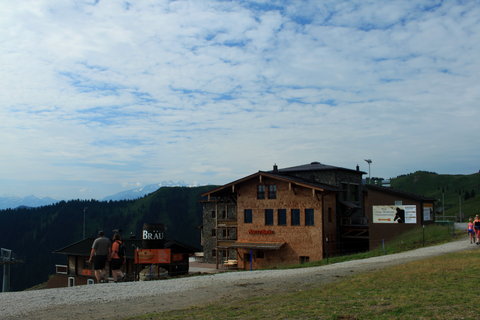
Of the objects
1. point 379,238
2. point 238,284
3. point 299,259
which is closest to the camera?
point 238,284

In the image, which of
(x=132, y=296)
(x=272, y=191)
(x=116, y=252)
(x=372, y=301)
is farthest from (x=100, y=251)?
(x=272, y=191)

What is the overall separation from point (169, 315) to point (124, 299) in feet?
12.7

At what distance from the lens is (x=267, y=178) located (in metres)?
42.2

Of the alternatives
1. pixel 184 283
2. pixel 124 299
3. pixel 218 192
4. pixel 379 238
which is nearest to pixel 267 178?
pixel 218 192

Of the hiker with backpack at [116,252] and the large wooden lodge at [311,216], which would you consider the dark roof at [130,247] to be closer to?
the large wooden lodge at [311,216]

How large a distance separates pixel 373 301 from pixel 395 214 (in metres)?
27.1

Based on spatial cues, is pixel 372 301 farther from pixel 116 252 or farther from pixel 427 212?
pixel 427 212

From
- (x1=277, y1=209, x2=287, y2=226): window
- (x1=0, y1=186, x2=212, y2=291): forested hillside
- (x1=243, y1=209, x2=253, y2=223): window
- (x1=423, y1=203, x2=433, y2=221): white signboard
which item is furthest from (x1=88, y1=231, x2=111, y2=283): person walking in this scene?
(x1=0, y1=186, x2=212, y2=291): forested hillside

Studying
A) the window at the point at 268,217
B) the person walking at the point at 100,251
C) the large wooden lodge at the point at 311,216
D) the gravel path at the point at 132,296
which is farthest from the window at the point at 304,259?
the person walking at the point at 100,251

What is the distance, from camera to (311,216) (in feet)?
131

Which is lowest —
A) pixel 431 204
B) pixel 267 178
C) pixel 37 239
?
pixel 37 239

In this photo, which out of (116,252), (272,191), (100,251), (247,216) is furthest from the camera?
(247,216)

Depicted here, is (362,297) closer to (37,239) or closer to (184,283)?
(184,283)

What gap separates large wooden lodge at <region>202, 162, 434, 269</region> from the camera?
36.6 m
